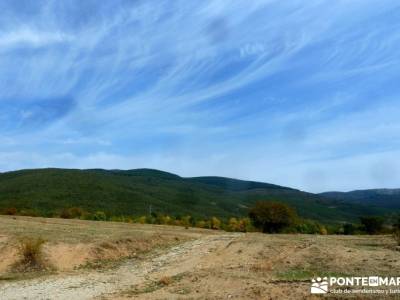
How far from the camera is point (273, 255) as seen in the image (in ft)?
59.3

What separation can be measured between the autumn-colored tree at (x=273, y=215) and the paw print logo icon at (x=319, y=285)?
890 inches

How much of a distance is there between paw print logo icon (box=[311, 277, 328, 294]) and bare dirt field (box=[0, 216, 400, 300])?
20 cm

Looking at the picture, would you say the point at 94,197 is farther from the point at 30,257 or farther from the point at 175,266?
the point at 175,266

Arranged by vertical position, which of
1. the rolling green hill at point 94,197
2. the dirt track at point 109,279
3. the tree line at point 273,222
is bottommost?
the dirt track at point 109,279

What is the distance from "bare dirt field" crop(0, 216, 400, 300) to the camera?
43.9 ft

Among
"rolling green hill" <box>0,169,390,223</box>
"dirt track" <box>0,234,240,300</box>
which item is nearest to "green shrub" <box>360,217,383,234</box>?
"dirt track" <box>0,234,240,300</box>

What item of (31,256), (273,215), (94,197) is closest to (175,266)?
(31,256)

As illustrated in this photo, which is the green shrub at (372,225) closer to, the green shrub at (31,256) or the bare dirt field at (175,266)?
the bare dirt field at (175,266)

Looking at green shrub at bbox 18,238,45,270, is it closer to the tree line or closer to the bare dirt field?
the bare dirt field

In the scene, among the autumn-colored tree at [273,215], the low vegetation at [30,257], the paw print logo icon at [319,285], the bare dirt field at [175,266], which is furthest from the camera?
the autumn-colored tree at [273,215]

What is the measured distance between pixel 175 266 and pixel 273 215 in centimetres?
1803

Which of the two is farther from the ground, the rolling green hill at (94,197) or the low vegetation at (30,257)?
the rolling green hill at (94,197)

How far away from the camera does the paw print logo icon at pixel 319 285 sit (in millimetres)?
11852

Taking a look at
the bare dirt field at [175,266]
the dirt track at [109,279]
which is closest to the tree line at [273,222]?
the bare dirt field at [175,266]
